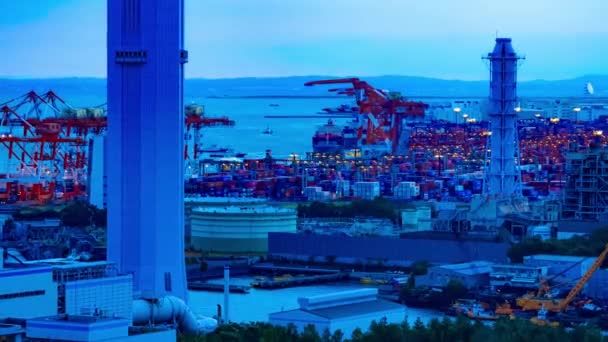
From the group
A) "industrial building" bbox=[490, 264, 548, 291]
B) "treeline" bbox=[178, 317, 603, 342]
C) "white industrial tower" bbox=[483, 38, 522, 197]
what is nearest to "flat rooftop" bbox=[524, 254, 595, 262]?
"industrial building" bbox=[490, 264, 548, 291]

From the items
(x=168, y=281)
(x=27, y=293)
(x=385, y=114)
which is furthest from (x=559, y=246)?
(x=385, y=114)

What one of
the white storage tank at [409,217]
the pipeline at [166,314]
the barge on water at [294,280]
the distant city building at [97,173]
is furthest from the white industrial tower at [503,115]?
the pipeline at [166,314]

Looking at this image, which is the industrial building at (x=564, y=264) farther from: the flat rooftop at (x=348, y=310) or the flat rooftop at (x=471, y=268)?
the flat rooftop at (x=348, y=310)

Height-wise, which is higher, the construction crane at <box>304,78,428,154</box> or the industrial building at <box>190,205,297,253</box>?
the construction crane at <box>304,78,428,154</box>

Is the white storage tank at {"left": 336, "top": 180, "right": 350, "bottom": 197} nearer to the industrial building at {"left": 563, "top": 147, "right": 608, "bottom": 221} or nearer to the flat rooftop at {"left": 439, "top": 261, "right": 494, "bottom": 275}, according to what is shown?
the industrial building at {"left": 563, "top": 147, "right": 608, "bottom": 221}

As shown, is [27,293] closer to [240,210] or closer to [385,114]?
[240,210]
